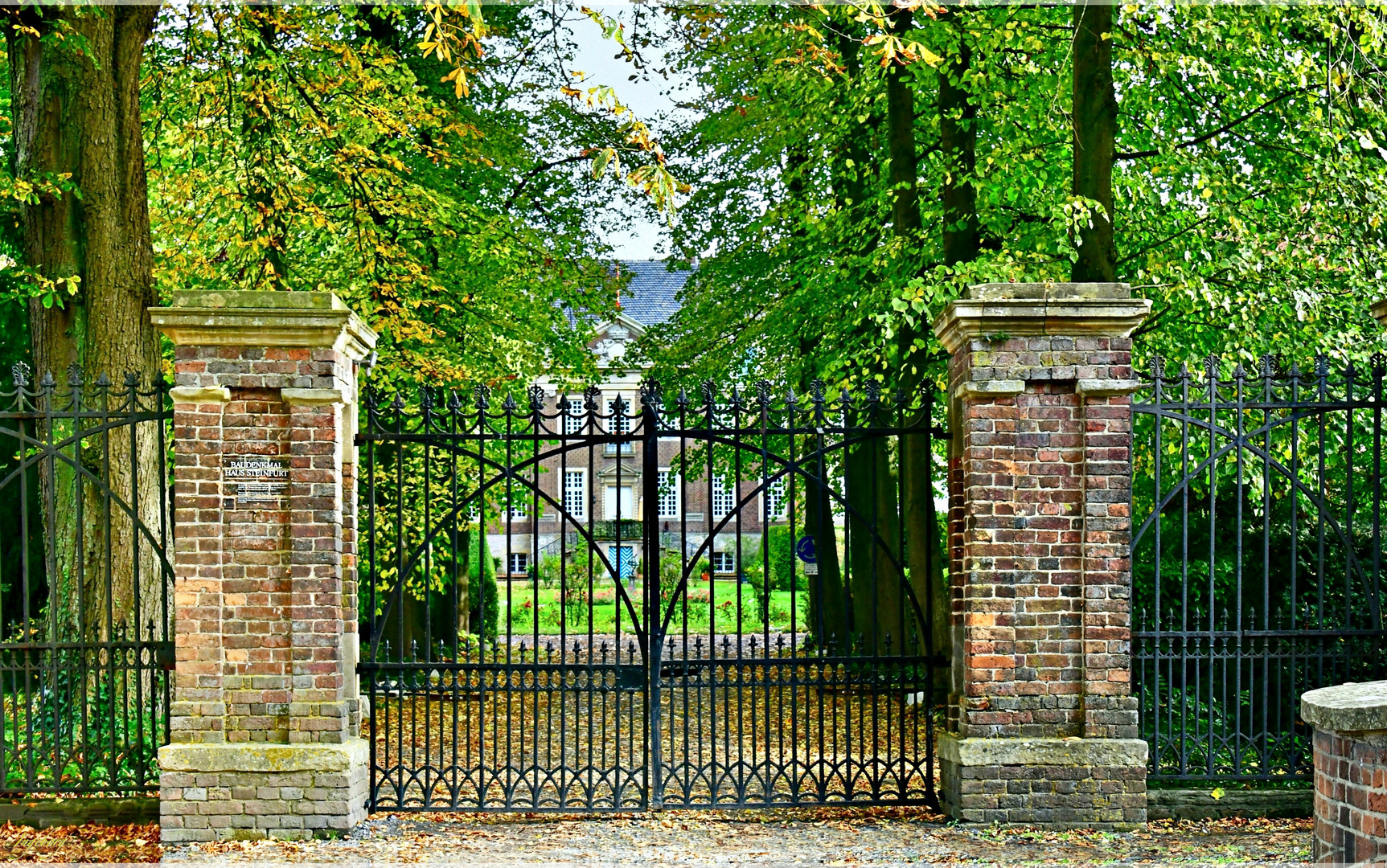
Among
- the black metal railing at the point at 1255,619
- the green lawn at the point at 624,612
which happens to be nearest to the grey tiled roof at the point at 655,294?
the green lawn at the point at 624,612

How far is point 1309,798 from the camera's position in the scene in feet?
25.7

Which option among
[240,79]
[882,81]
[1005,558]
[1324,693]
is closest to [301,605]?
[1005,558]

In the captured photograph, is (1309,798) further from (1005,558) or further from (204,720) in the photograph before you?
(204,720)

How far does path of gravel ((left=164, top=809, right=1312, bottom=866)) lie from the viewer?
22.8 ft

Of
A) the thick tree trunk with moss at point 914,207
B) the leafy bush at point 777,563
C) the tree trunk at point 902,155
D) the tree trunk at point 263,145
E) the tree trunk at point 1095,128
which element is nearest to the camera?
the tree trunk at point 1095,128

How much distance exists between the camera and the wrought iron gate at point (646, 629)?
7582mm

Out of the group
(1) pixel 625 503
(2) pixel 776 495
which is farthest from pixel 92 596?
(1) pixel 625 503

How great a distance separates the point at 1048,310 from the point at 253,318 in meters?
4.56

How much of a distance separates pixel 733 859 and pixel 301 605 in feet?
9.35

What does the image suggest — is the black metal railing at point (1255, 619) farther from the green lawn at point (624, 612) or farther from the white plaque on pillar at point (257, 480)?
the green lawn at point (624, 612)

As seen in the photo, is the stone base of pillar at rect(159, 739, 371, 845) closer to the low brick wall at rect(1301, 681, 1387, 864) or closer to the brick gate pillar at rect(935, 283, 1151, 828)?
the brick gate pillar at rect(935, 283, 1151, 828)

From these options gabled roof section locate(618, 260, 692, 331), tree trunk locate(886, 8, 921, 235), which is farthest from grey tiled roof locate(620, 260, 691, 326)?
tree trunk locate(886, 8, 921, 235)

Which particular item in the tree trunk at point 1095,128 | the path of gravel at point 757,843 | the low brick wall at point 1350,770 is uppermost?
the tree trunk at point 1095,128

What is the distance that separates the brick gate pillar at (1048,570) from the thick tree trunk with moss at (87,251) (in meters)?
5.40
